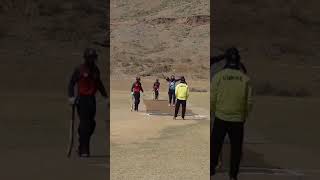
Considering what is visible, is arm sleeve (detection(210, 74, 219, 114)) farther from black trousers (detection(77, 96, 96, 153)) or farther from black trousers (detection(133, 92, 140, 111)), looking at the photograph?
black trousers (detection(133, 92, 140, 111))

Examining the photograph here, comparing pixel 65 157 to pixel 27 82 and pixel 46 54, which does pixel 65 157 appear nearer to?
pixel 27 82

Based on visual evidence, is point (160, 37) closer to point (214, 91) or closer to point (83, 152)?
point (83, 152)

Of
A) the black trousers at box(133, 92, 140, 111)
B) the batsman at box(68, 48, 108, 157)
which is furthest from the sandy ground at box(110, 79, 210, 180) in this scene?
the black trousers at box(133, 92, 140, 111)

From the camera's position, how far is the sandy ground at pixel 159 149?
8.44 metres

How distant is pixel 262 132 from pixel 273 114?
529cm

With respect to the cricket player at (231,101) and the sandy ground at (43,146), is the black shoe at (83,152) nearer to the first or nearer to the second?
the sandy ground at (43,146)

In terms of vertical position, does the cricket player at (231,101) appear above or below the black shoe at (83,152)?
above

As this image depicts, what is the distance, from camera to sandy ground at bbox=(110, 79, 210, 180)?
844cm

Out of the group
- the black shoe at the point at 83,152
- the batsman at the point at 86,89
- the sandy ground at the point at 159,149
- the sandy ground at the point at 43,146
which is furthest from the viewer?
the black shoe at the point at 83,152

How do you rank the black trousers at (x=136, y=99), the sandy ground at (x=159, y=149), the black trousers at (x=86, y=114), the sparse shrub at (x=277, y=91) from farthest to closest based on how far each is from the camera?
the sparse shrub at (x=277, y=91) → the black trousers at (x=136, y=99) → the black trousers at (x=86, y=114) → the sandy ground at (x=159, y=149)

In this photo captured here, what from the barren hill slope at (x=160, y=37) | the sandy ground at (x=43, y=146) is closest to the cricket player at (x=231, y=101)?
the sandy ground at (x=43, y=146)

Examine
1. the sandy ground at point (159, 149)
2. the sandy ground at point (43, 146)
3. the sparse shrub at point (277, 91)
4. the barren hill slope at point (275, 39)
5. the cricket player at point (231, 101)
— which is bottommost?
the sandy ground at point (159, 149)

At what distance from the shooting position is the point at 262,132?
570 inches

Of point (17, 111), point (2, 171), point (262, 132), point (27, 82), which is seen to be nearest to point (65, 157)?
point (2, 171)
